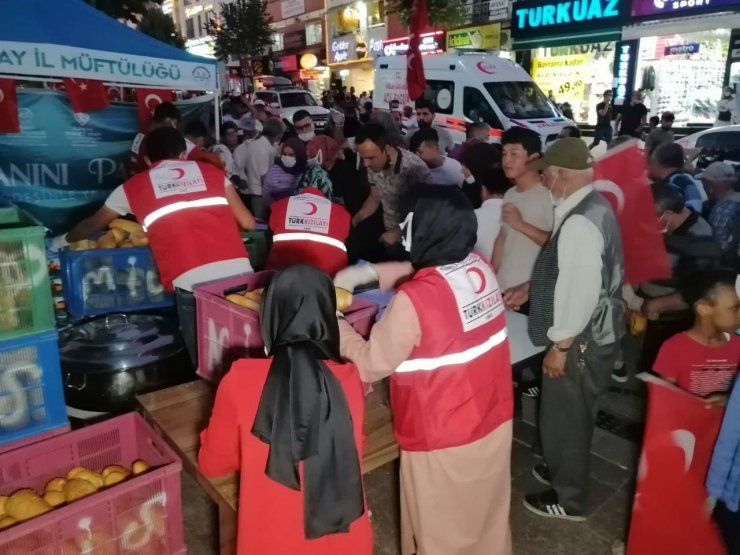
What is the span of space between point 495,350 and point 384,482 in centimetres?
157

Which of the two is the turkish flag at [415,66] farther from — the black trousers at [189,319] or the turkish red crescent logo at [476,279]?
the turkish red crescent logo at [476,279]

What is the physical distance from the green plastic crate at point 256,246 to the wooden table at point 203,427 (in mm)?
2031

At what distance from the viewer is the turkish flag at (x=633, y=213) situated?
139 inches

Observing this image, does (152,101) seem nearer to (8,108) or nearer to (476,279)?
(8,108)

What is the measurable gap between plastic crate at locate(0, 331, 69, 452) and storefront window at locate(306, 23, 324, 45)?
33832mm

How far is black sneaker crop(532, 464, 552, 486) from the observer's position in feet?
11.7

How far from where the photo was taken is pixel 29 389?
9.50 feet

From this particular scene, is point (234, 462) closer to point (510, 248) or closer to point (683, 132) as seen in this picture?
point (510, 248)

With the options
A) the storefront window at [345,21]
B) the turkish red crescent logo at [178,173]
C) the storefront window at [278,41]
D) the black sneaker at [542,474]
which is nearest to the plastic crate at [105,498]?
the turkish red crescent logo at [178,173]

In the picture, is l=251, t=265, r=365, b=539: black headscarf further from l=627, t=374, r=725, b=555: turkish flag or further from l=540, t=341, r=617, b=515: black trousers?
l=540, t=341, r=617, b=515: black trousers

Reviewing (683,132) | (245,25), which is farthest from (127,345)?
(245,25)

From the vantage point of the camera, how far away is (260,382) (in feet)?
6.23

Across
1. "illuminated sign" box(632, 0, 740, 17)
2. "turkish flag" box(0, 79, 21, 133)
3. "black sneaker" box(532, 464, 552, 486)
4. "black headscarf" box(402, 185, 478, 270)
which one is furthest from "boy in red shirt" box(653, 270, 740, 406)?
"illuminated sign" box(632, 0, 740, 17)

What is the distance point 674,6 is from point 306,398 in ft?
54.9
